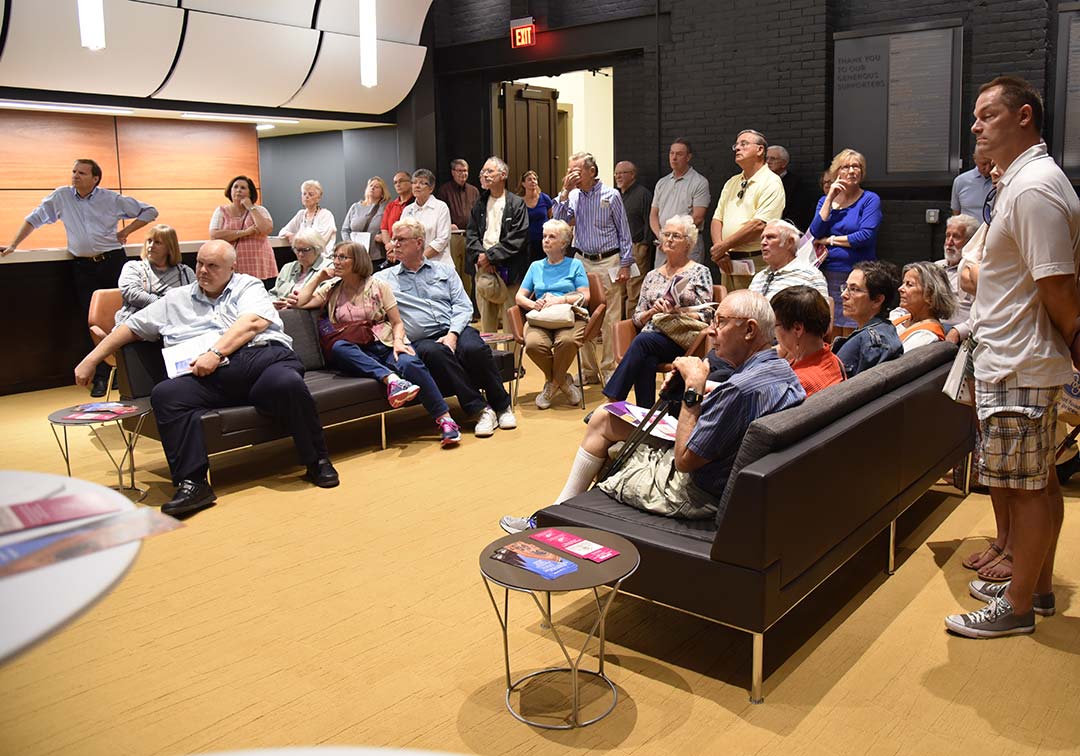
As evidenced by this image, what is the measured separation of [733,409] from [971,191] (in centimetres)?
457

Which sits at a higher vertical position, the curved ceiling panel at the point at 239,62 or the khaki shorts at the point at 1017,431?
the curved ceiling panel at the point at 239,62

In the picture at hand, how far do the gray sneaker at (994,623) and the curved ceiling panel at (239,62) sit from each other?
26.1 ft

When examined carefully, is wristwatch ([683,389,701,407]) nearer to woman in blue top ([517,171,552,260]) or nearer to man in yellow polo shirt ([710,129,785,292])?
man in yellow polo shirt ([710,129,785,292])

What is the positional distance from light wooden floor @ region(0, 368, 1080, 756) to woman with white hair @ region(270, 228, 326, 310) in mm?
2072

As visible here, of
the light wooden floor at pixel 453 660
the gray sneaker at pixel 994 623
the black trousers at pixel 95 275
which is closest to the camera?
the light wooden floor at pixel 453 660

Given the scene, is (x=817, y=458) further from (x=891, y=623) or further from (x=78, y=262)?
(x=78, y=262)

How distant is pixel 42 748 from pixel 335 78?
8.33 meters

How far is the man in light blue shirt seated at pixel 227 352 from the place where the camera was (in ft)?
16.9

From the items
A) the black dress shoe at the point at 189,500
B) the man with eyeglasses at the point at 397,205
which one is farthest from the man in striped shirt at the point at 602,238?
the black dress shoe at the point at 189,500

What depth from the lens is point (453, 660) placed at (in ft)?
10.8

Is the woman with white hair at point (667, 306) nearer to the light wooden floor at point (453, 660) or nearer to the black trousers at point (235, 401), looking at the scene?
the light wooden floor at point (453, 660)

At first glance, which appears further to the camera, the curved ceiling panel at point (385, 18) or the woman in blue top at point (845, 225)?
the curved ceiling panel at point (385, 18)

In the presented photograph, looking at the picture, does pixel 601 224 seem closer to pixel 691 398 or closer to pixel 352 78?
pixel 352 78

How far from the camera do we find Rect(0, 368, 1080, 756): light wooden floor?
111 inches
